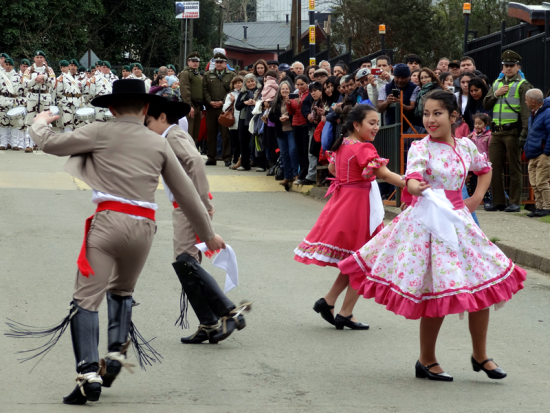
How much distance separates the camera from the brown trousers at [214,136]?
19.8 m

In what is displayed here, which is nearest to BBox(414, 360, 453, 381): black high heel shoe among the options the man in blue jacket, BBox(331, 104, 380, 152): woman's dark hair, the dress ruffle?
the dress ruffle

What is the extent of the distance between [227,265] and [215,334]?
0.65m

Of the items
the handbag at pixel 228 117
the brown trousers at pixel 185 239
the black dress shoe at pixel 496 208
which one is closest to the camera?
the brown trousers at pixel 185 239

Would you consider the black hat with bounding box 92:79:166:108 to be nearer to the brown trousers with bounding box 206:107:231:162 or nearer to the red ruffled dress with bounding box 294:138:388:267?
the red ruffled dress with bounding box 294:138:388:267

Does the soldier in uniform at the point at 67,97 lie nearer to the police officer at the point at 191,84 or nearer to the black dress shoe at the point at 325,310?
the police officer at the point at 191,84

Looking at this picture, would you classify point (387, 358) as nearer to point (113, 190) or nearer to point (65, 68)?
point (113, 190)

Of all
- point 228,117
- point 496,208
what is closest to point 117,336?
point 496,208

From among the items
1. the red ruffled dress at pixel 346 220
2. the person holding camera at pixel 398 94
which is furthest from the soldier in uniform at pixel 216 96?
the red ruffled dress at pixel 346 220

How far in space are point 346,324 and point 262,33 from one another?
84.8m

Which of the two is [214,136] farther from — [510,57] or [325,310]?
[325,310]

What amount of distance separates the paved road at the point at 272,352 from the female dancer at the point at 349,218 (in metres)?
0.24

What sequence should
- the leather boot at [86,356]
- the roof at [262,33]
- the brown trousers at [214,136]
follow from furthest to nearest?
1. the roof at [262,33]
2. the brown trousers at [214,136]
3. the leather boot at [86,356]

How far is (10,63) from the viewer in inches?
905

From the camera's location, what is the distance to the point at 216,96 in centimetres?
1966
